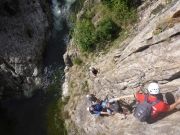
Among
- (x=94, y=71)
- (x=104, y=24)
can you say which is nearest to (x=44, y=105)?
(x=94, y=71)

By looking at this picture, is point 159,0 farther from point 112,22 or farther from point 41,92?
point 41,92

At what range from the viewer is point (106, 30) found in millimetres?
28453

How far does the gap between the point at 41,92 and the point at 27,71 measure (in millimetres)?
2095

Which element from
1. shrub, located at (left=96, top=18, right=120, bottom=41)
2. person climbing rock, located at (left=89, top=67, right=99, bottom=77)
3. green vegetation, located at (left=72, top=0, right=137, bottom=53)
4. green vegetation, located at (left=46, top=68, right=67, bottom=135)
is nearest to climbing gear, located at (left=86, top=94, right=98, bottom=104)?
person climbing rock, located at (left=89, top=67, right=99, bottom=77)

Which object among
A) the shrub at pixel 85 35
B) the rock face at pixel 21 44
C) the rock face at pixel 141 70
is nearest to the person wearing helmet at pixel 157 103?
the rock face at pixel 141 70

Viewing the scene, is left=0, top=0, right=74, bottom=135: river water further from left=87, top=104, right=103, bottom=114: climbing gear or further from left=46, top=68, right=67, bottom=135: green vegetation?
left=87, top=104, right=103, bottom=114: climbing gear

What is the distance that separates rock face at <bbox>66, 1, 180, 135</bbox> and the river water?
2907 mm

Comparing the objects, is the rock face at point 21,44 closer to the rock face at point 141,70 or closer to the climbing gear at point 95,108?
the rock face at point 141,70

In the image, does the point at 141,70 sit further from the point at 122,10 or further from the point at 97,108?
the point at 122,10

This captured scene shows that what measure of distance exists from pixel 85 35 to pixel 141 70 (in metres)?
6.51

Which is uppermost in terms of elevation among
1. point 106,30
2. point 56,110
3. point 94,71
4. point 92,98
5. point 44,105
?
point 106,30

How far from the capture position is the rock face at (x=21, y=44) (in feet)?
109

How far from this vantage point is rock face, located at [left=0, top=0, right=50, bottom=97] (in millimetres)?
33281

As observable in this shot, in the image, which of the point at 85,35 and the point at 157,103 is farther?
the point at 85,35
